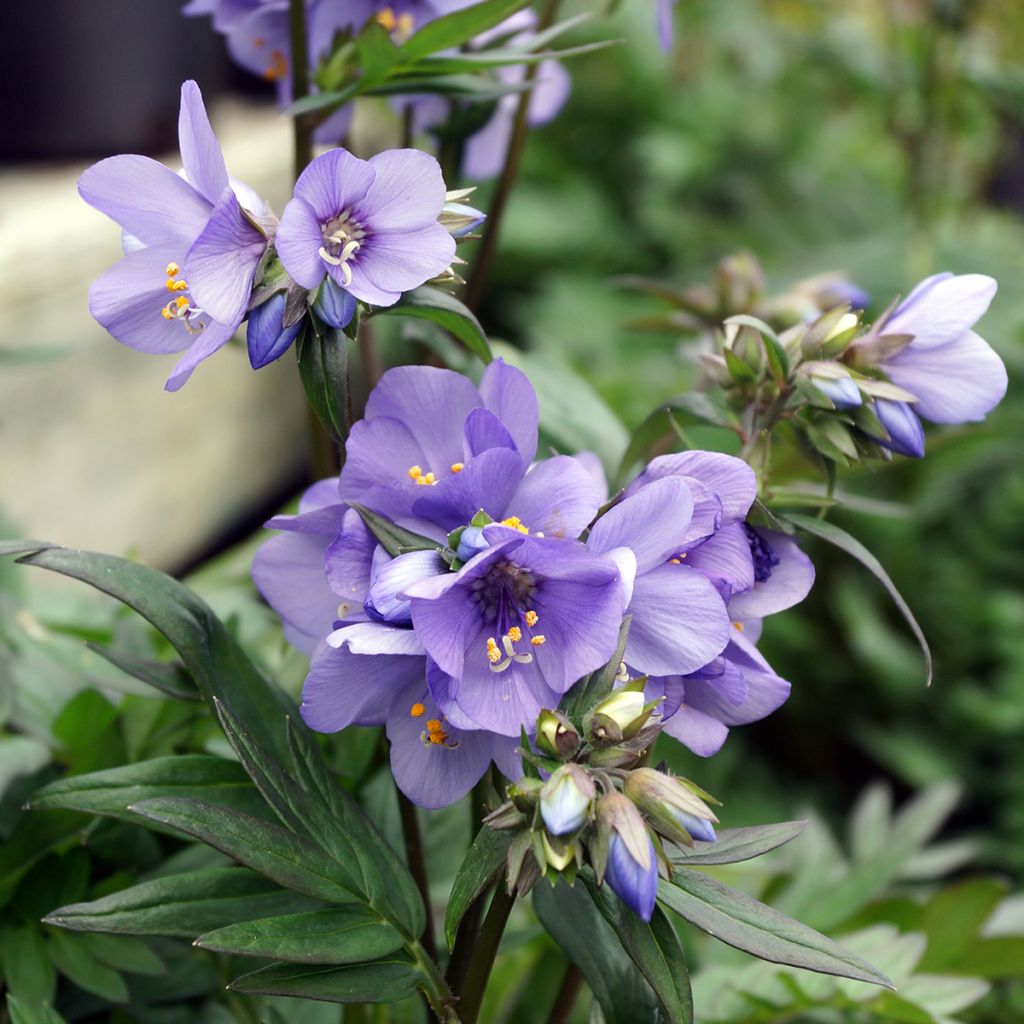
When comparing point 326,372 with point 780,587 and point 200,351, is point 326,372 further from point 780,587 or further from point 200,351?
point 780,587

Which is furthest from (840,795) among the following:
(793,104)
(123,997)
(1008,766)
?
(793,104)

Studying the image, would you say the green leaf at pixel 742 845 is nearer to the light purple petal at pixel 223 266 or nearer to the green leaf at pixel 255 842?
the green leaf at pixel 255 842

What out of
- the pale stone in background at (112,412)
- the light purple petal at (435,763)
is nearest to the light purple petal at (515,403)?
the light purple petal at (435,763)

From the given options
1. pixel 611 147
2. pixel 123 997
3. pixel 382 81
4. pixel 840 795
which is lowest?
pixel 840 795

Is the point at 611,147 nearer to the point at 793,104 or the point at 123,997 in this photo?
the point at 793,104

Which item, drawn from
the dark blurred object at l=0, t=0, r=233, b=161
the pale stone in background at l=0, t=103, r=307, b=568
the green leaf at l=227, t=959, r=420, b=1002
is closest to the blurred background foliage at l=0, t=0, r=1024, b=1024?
the green leaf at l=227, t=959, r=420, b=1002

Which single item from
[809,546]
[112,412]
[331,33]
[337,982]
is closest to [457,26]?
[331,33]
